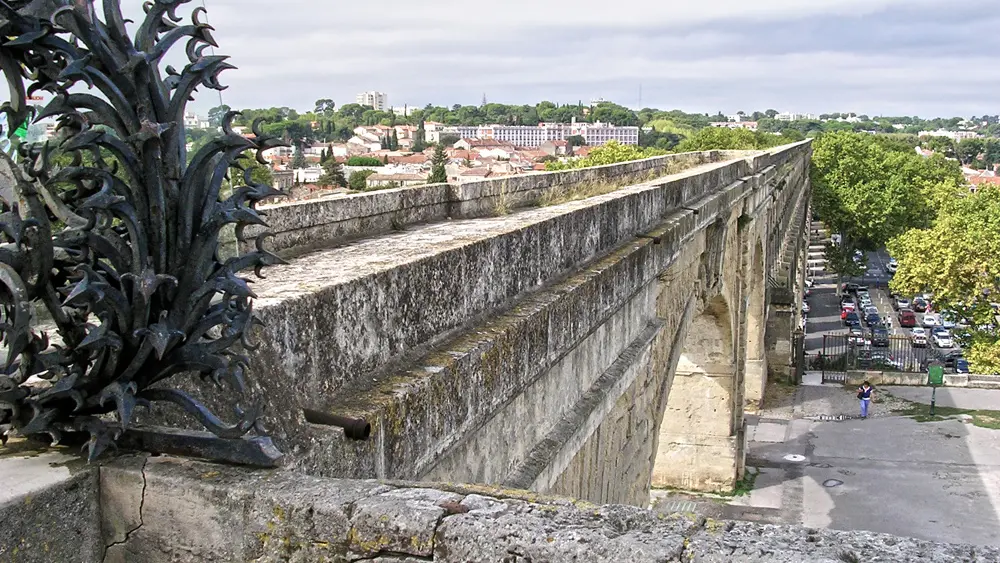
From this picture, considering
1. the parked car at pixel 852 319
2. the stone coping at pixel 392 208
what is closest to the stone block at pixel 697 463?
the stone coping at pixel 392 208

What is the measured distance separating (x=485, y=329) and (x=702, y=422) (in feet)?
42.3

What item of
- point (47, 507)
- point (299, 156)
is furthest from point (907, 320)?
point (47, 507)

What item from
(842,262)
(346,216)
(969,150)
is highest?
(346,216)

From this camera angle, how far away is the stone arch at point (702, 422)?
625 inches

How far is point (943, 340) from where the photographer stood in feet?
125

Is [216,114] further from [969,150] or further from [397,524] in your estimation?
[969,150]

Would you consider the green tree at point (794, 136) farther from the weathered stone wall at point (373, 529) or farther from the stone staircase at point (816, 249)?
the weathered stone wall at point (373, 529)

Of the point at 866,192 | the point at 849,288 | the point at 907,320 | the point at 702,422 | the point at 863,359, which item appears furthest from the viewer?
the point at 849,288

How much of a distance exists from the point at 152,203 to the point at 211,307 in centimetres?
29

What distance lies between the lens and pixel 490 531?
1.90 m

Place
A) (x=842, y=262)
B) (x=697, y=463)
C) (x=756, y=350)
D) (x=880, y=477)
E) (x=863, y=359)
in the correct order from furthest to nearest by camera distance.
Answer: (x=842, y=262), (x=863, y=359), (x=756, y=350), (x=880, y=477), (x=697, y=463)

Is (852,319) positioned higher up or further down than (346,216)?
further down

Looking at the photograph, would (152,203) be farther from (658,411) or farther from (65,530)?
(658,411)

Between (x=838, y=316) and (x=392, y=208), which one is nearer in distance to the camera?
(x=392, y=208)
